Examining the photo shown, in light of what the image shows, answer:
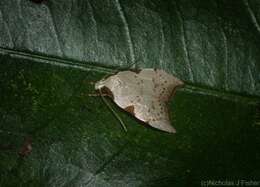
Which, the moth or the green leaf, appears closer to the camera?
the green leaf

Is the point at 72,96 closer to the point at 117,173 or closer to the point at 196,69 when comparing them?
the point at 117,173

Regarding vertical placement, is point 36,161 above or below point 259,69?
below

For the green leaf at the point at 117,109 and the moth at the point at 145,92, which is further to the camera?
the moth at the point at 145,92

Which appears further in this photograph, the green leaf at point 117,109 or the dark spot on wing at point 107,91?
the dark spot on wing at point 107,91

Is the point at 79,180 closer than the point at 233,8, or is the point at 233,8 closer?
the point at 79,180

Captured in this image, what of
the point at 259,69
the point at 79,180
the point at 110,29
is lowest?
the point at 79,180

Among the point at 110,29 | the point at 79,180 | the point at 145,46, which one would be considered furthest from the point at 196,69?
the point at 79,180
